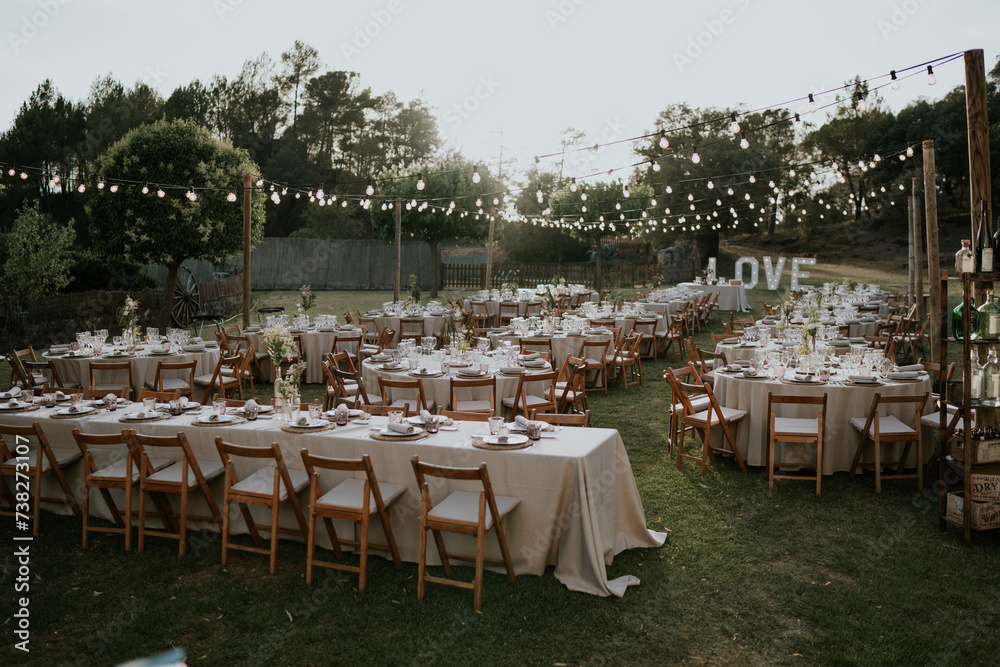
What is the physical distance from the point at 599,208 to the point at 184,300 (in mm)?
16540

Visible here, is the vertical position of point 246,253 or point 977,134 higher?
point 977,134

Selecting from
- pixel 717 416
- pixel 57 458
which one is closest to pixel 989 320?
pixel 717 416

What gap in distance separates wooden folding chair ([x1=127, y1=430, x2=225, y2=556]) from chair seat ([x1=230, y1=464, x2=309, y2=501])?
0.24 meters

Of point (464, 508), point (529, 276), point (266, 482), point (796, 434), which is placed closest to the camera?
point (464, 508)

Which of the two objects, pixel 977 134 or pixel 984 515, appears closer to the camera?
pixel 984 515

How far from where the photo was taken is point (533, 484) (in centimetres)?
394

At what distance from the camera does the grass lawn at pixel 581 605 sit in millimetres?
3279

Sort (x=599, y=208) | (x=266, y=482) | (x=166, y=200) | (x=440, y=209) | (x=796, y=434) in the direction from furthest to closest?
1. (x=599, y=208)
2. (x=440, y=209)
3. (x=166, y=200)
4. (x=796, y=434)
5. (x=266, y=482)

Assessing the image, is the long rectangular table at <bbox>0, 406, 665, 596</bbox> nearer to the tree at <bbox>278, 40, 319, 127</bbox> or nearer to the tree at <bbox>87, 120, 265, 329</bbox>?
the tree at <bbox>87, 120, 265, 329</bbox>

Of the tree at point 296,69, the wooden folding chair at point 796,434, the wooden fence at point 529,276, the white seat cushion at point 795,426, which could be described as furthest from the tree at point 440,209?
the wooden folding chair at point 796,434

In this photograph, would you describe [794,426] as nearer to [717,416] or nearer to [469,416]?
[717,416]

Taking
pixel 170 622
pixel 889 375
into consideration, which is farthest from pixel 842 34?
pixel 170 622

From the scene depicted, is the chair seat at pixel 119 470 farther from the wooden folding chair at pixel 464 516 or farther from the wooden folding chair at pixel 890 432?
the wooden folding chair at pixel 890 432

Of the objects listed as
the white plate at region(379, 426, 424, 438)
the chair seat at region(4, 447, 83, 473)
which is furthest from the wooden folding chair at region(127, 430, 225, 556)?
the white plate at region(379, 426, 424, 438)
